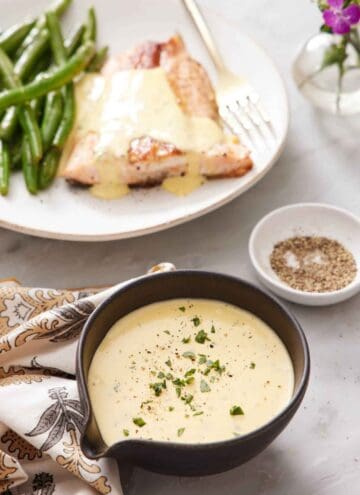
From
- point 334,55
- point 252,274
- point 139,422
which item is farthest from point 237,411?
point 334,55

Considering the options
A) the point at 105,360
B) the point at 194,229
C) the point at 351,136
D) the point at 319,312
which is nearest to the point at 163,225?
the point at 194,229

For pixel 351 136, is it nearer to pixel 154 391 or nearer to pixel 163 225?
pixel 163 225

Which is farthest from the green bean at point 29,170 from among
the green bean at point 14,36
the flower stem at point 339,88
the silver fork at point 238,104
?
the flower stem at point 339,88

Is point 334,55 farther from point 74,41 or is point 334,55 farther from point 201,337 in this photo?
point 201,337

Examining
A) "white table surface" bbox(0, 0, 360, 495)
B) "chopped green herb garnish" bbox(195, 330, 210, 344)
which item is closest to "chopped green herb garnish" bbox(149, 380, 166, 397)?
"chopped green herb garnish" bbox(195, 330, 210, 344)

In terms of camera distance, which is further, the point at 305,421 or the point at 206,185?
the point at 206,185

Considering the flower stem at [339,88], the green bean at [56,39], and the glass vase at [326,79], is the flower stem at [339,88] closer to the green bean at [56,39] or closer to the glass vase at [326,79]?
the glass vase at [326,79]

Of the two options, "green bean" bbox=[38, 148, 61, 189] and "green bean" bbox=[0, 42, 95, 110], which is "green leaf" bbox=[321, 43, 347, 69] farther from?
"green bean" bbox=[38, 148, 61, 189]
